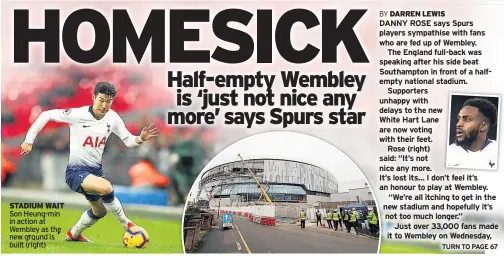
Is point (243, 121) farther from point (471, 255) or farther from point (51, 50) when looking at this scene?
point (471, 255)

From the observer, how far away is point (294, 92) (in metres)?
4.92

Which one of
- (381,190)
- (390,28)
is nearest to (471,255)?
(381,190)

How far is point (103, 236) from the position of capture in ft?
16.5

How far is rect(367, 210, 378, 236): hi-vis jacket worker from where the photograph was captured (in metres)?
4.96

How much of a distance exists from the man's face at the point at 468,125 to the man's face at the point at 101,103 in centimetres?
297

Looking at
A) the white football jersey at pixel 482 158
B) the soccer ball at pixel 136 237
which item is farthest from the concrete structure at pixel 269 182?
the white football jersey at pixel 482 158

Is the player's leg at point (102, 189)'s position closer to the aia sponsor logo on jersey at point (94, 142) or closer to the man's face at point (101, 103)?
the aia sponsor logo on jersey at point (94, 142)

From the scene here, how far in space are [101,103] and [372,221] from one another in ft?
8.25

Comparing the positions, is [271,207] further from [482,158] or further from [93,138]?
[482,158]

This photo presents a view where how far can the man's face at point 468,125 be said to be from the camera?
195 inches

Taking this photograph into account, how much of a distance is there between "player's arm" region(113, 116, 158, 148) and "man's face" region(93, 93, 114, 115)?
14 centimetres

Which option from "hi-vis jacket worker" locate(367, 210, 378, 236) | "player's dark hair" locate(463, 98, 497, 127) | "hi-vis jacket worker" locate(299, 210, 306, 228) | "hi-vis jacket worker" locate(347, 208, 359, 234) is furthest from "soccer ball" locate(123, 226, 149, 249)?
"player's dark hair" locate(463, 98, 497, 127)

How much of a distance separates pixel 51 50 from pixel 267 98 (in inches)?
73.7

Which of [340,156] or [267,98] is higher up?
[267,98]
